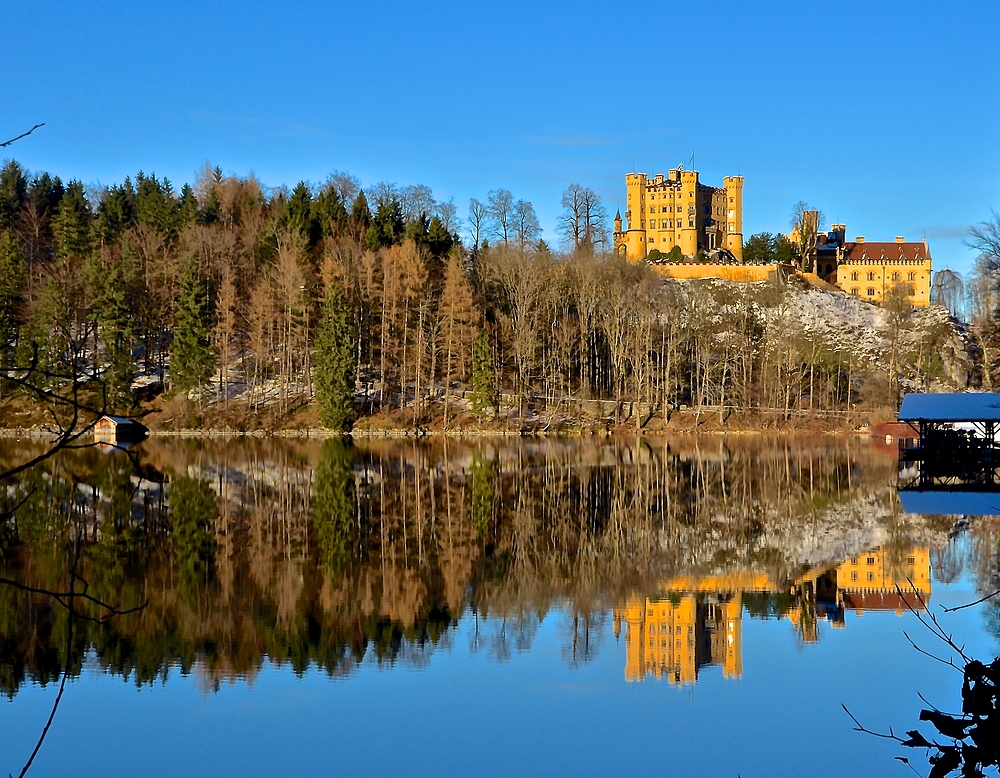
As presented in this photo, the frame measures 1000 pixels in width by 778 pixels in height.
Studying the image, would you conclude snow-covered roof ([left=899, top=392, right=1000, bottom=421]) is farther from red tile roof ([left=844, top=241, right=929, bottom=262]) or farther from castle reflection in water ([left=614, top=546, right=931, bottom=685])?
red tile roof ([left=844, top=241, right=929, bottom=262])

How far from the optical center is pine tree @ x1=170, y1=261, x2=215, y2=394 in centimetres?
6956

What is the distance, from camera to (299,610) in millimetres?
17688

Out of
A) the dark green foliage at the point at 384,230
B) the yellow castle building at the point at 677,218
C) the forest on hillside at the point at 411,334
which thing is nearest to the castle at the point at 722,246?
the yellow castle building at the point at 677,218

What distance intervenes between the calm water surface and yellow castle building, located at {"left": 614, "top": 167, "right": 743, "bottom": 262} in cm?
9274

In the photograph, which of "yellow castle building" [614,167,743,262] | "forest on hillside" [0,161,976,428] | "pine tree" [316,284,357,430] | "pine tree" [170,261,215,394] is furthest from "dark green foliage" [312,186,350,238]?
"yellow castle building" [614,167,743,262]

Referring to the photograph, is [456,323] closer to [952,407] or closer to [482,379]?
[482,379]

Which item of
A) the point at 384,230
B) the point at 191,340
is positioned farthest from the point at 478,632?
the point at 384,230

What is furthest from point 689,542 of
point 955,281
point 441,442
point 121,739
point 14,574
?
point 955,281

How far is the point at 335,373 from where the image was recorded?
66.6 m

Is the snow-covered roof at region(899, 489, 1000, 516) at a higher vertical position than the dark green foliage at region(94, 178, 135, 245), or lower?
lower

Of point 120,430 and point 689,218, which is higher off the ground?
point 689,218

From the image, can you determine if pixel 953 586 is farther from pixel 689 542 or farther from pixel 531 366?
pixel 531 366

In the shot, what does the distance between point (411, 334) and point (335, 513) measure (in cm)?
4707

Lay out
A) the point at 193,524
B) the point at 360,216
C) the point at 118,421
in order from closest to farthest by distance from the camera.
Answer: the point at 193,524 < the point at 118,421 < the point at 360,216
